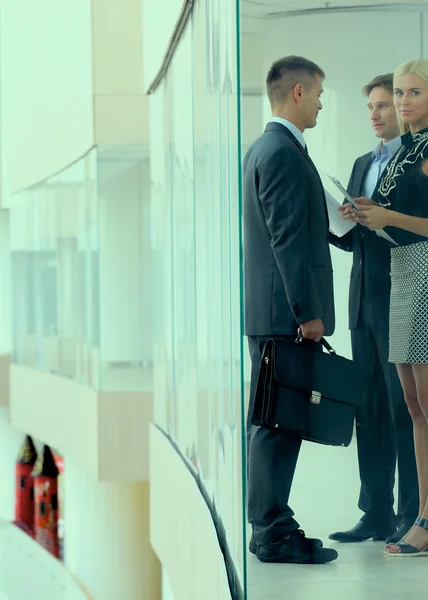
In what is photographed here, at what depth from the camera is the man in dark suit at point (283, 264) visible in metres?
2.22

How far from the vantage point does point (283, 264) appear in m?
2.27

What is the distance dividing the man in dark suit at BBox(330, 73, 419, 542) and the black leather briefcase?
0.03m

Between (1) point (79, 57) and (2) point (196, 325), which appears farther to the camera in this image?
(1) point (79, 57)

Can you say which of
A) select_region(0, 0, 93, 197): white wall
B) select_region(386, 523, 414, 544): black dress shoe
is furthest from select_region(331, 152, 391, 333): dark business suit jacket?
select_region(0, 0, 93, 197): white wall

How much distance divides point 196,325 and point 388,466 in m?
1.61

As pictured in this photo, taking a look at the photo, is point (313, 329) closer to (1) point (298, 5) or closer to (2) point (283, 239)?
(2) point (283, 239)

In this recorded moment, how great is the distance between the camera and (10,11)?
858cm

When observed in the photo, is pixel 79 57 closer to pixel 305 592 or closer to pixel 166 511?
pixel 166 511

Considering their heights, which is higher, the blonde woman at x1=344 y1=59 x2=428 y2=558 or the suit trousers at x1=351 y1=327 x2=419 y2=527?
the blonde woman at x1=344 y1=59 x2=428 y2=558

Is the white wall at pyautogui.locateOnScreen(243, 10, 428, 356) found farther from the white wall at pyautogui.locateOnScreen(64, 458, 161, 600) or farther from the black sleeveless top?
the white wall at pyautogui.locateOnScreen(64, 458, 161, 600)

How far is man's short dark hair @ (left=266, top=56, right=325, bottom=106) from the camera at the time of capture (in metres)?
2.22

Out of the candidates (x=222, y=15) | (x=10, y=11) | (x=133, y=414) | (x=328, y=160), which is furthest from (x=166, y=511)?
(x=10, y=11)

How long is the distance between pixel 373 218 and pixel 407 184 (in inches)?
3.7

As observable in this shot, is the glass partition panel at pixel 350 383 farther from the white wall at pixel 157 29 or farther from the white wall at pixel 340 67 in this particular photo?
the white wall at pixel 157 29
